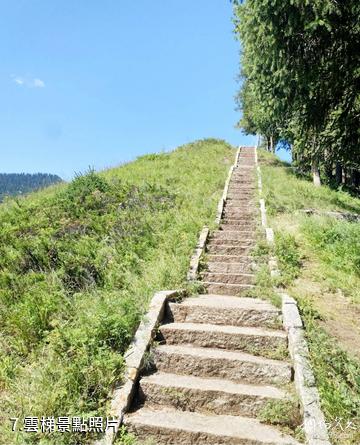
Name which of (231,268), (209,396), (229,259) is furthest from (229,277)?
(209,396)

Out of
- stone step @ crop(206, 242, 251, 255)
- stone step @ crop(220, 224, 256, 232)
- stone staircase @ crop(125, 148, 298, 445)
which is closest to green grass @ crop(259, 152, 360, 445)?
stone staircase @ crop(125, 148, 298, 445)

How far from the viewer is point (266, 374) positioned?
18.4ft

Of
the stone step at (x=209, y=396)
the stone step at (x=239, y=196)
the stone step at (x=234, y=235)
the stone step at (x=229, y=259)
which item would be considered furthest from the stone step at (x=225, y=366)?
the stone step at (x=239, y=196)

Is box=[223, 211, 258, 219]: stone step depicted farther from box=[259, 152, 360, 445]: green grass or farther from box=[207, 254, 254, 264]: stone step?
box=[207, 254, 254, 264]: stone step

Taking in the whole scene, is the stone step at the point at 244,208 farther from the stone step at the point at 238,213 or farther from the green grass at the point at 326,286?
the green grass at the point at 326,286

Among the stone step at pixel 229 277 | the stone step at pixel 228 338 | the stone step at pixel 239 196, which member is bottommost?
the stone step at pixel 228 338

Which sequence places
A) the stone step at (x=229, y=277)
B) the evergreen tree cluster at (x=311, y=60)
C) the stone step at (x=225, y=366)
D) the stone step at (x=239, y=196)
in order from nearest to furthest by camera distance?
the stone step at (x=225, y=366) → the stone step at (x=229, y=277) → the evergreen tree cluster at (x=311, y=60) → the stone step at (x=239, y=196)

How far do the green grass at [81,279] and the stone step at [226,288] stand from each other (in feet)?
2.05

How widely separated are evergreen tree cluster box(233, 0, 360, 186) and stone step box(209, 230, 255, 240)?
359 cm

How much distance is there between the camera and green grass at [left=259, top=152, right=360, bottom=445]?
471cm

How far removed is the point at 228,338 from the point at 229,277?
2.50 meters

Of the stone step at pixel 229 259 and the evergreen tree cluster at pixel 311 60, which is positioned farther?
the stone step at pixel 229 259

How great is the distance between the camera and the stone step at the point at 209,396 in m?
5.15

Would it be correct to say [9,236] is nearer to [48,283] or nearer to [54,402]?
[48,283]
